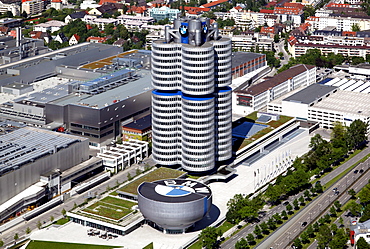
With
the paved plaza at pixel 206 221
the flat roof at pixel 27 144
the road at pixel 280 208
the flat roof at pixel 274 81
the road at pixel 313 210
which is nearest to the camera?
the paved plaza at pixel 206 221

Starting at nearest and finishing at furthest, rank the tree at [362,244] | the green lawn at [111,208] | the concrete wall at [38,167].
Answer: the tree at [362,244] < the green lawn at [111,208] < the concrete wall at [38,167]

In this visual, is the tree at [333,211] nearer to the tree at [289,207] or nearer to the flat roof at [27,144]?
the tree at [289,207]

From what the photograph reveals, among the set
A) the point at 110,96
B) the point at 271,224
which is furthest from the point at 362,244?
the point at 110,96

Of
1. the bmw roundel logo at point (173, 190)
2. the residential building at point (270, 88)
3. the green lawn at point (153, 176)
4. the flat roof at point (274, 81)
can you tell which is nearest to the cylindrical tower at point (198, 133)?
the green lawn at point (153, 176)

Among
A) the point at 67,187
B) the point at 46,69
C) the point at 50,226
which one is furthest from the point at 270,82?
the point at 50,226

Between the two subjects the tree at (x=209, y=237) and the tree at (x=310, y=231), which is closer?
the tree at (x=209, y=237)

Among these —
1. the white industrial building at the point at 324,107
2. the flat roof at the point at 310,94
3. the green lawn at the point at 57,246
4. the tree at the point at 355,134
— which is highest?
the flat roof at the point at 310,94
